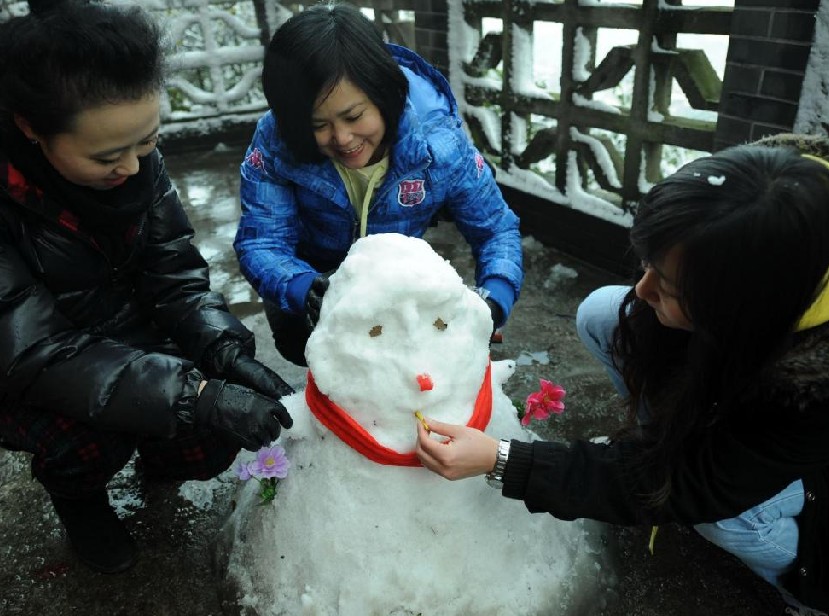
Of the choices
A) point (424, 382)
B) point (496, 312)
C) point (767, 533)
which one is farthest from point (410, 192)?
point (767, 533)

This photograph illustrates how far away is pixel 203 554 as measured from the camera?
1.85m

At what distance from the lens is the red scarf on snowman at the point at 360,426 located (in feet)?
4.48

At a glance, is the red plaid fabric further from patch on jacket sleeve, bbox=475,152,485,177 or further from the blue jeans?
the blue jeans

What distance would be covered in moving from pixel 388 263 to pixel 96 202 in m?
0.71

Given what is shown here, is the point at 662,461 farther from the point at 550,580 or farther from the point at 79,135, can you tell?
the point at 79,135

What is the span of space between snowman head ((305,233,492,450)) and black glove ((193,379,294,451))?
0.17m

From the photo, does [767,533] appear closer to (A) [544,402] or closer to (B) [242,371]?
(A) [544,402]

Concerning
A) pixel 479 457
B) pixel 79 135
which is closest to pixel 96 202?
pixel 79 135

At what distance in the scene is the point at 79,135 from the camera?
1.36 metres

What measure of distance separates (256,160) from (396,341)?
0.92m

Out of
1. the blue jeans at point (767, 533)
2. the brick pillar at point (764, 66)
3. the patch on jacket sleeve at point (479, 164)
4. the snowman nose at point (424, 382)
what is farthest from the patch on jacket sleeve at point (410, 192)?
the brick pillar at point (764, 66)

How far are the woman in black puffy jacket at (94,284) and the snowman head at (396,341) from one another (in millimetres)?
242

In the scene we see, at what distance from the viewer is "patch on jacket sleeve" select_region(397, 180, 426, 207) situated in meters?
1.94

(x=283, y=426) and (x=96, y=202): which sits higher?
(x=96, y=202)
